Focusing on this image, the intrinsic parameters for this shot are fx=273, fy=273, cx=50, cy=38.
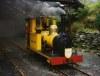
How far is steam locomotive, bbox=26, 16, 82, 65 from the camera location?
11.3m

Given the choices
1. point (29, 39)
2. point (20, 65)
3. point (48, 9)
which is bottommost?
point (20, 65)

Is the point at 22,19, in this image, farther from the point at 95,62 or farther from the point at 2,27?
the point at 95,62

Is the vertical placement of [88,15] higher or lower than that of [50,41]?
higher

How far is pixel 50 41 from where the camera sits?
39.5 feet

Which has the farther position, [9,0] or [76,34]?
[9,0]

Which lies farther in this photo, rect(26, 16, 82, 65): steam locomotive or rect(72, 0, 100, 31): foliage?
rect(72, 0, 100, 31): foliage

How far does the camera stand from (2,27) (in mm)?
24734

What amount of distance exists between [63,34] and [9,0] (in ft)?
37.6

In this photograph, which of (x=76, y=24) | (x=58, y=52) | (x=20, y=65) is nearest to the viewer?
(x=58, y=52)

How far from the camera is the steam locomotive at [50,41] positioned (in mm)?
11258

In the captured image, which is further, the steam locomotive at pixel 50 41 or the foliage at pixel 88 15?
the foliage at pixel 88 15

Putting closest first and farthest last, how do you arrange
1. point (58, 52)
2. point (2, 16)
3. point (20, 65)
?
point (58, 52) < point (20, 65) < point (2, 16)

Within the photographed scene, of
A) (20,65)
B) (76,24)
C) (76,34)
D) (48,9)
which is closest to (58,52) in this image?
(20,65)

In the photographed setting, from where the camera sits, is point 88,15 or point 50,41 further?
point 88,15
